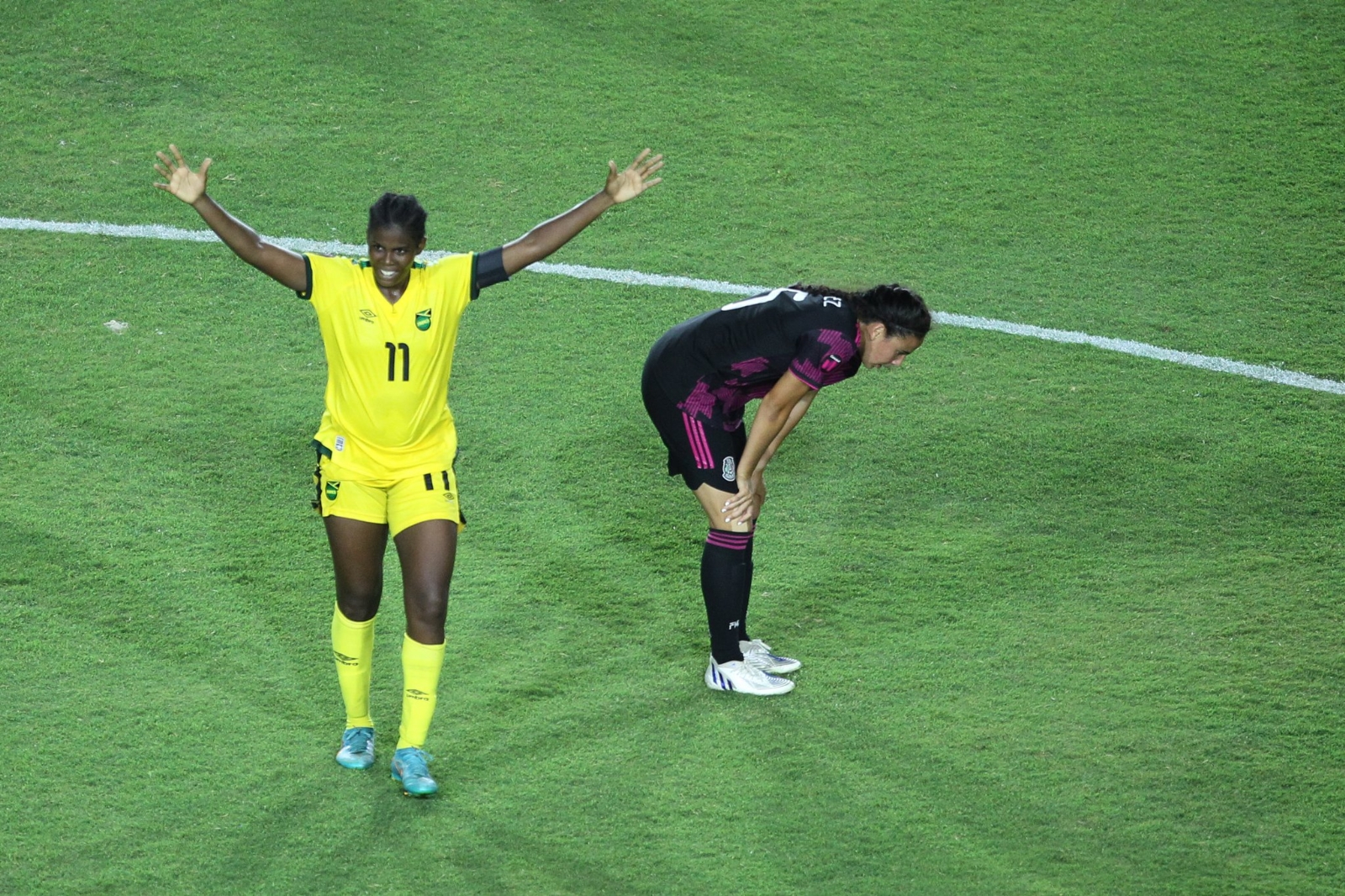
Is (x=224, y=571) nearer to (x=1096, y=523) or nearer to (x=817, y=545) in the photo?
(x=817, y=545)

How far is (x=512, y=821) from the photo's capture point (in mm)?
5246

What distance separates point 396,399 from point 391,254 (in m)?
0.48

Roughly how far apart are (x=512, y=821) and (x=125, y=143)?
22.3 ft

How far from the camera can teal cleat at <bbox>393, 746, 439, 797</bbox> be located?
530cm

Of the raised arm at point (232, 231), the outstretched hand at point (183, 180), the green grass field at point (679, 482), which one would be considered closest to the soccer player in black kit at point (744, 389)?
the green grass field at point (679, 482)

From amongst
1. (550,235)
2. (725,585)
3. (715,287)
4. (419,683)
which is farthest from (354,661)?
(715,287)

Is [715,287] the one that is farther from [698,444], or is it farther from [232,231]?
[232,231]

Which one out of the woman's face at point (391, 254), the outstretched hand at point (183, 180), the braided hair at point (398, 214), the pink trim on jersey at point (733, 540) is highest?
the outstretched hand at point (183, 180)

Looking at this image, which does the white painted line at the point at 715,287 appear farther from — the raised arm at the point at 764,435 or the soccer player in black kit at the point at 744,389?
the raised arm at the point at 764,435

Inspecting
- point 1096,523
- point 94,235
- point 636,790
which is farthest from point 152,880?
point 94,235

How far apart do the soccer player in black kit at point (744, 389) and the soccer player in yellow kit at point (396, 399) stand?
0.76 m

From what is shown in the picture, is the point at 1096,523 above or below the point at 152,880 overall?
above

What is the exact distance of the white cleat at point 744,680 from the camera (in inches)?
237

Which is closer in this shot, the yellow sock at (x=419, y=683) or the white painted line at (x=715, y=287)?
the yellow sock at (x=419, y=683)
